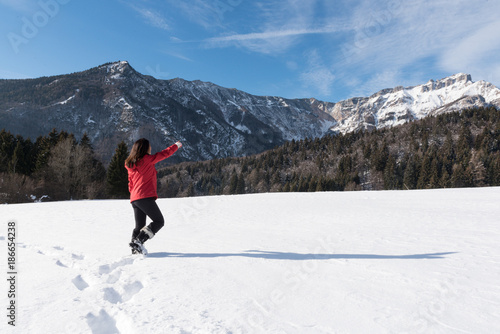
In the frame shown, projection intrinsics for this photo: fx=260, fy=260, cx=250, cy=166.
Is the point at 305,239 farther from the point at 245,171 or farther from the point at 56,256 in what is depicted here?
the point at 245,171

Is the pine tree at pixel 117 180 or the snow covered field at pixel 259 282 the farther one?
the pine tree at pixel 117 180

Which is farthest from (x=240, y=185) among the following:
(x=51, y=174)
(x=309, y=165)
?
(x=51, y=174)

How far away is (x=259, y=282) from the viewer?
3.59 metres

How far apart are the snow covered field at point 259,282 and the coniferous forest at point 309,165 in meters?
33.9

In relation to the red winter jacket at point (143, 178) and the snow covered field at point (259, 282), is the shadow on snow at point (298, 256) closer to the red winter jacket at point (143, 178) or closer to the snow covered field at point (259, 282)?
the snow covered field at point (259, 282)

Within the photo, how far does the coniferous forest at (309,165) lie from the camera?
35.4 m

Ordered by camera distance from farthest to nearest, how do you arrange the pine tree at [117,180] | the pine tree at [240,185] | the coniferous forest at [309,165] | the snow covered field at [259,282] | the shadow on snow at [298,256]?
1. the pine tree at [240,185]
2. the pine tree at [117,180]
3. the coniferous forest at [309,165]
4. the shadow on snow at [298,256]
5. the snow covered field at [259,282]

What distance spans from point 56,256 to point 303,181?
104157mm

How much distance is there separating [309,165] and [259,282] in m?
145

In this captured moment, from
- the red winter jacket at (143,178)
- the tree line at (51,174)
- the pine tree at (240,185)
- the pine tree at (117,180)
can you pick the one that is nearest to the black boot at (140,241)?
the red winter jacket at (143,178)

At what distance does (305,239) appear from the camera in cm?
649

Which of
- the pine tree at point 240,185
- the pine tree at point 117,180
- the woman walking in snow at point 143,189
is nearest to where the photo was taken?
the woman walking in snow at point 143,189

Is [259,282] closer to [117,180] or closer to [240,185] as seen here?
[117,180]

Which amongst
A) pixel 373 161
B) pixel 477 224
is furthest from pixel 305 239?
pixel 373 161
